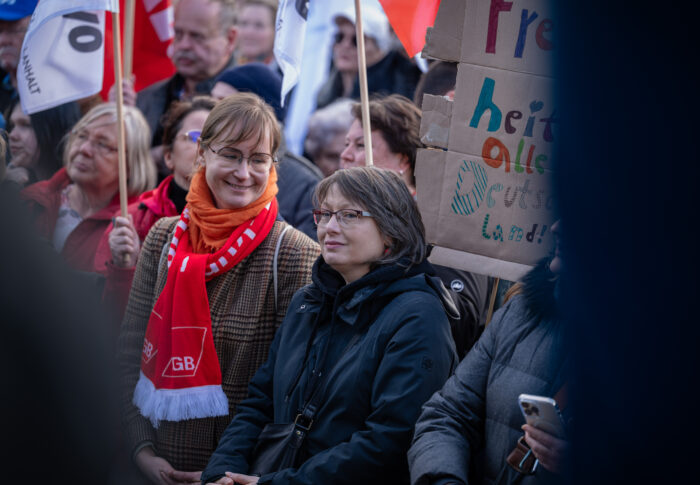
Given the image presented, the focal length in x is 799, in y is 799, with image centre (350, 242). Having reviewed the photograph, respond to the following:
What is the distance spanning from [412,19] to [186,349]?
6.38 feet

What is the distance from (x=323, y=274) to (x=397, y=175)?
477 millimetres

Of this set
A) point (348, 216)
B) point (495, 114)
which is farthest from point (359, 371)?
point (495, 114)

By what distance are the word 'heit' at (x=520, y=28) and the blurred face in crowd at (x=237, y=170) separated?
3.38 ft

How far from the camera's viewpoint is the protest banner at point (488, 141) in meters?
3.23

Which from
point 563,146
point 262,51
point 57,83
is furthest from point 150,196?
point 563,146

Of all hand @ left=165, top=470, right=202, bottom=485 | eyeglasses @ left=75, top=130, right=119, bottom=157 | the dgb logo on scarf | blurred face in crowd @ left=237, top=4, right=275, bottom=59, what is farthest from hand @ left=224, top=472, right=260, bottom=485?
blurred face in crowd @ left=237, top=4, right=275, bottom=59

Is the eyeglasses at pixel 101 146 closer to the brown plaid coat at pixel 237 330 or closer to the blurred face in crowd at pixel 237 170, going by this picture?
the blurred face in crowd at pixel 237 170

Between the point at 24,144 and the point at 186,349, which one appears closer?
the point at 186,349

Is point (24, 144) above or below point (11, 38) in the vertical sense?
below

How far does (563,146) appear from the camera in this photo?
1146 millimetres

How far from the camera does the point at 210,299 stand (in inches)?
132

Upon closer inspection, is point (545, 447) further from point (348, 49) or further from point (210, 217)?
point (348, 49)

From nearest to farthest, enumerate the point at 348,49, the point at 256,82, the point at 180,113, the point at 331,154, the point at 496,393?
the point at 496,393
the point at 180,113
the point at 256,82
the point at 331,154
the point at 348,49

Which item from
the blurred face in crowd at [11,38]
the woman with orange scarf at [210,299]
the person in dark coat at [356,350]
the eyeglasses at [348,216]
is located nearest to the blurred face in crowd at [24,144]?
the blurred face in crowd at [11,38]
